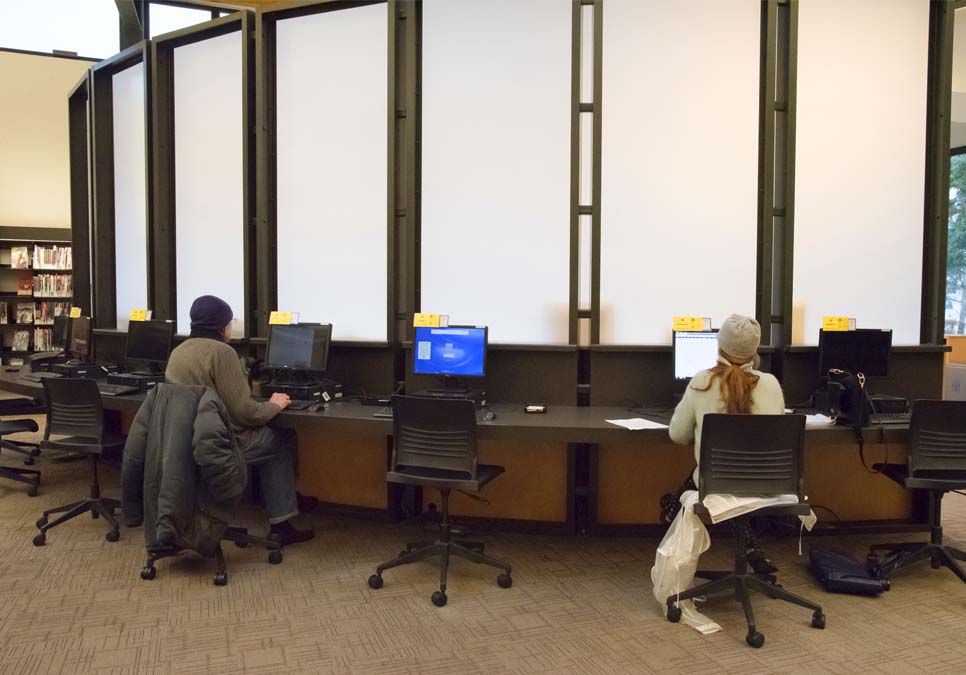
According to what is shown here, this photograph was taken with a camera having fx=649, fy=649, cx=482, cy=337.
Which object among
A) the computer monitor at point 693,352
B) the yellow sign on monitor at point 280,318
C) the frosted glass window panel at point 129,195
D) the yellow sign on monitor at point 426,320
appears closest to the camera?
the computer monitor at point 693,352

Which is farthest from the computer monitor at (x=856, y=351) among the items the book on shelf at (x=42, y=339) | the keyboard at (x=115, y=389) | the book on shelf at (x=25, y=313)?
the book on shelf at (x=25, y=313)

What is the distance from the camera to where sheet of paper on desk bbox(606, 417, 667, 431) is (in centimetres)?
313

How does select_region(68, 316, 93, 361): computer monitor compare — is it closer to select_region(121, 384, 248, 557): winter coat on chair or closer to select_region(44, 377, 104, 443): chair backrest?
select_region(44, 377, 104, 443): chair backrest

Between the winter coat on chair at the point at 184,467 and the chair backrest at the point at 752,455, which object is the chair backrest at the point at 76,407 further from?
the chair backrest at the point at 752,455

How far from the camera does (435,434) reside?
9.89 feet

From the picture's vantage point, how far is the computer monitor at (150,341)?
4.37 metres

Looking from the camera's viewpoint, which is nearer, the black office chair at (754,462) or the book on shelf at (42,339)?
the black office chair at (754,462)

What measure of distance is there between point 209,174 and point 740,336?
12.2ft

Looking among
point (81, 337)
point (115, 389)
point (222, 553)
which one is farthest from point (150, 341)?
point (222, 553)

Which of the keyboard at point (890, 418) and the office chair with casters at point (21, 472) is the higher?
the keyboard at point (890, 418)

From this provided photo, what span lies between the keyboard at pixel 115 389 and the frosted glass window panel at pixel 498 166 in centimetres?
194

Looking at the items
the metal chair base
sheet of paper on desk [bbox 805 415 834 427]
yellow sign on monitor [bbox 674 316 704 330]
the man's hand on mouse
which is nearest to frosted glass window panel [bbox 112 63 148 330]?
the man's hand on mouse

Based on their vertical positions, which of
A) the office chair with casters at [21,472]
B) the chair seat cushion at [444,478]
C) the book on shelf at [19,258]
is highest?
the book on shelf at [19,258]

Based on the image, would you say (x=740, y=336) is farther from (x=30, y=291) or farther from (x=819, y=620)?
(x=30, y=291)
